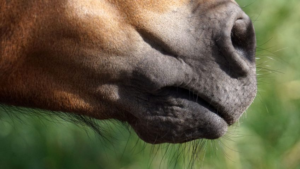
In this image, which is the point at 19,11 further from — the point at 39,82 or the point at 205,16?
the point at 205,16

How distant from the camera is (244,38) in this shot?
2.53 m

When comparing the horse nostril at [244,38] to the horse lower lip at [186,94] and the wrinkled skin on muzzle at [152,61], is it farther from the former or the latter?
the horse lower lip at [186,94]

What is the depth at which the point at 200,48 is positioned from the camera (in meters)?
2.51

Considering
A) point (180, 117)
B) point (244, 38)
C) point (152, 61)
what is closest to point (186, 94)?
point (180, 117)

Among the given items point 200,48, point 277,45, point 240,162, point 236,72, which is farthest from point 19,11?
point 277,45

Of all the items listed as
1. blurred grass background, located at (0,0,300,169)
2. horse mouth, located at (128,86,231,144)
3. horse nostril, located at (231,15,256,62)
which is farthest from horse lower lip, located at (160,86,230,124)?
blurred grass background, located at (0,0,300,169)

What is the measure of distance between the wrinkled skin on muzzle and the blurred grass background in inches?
44.1

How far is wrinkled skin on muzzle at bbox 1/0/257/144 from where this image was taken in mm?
2441

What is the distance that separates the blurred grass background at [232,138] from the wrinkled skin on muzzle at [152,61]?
1120 millimetres

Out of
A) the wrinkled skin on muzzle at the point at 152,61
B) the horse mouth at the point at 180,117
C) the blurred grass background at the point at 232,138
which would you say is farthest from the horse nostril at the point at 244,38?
the blurred grass background at the point at 232,138

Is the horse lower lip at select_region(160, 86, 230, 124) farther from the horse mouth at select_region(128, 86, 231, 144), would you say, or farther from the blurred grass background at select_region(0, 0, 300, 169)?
the blurred grass background at select_region(0, 0, 300, 169)

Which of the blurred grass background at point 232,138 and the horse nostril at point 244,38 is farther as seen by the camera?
the blurred grass background at point 232,138

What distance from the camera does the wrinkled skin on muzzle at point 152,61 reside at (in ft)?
Result: 8.01

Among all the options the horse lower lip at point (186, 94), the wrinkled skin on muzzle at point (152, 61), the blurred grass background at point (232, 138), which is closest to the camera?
the wrinkled skin on muzzle at point (152, 61)
